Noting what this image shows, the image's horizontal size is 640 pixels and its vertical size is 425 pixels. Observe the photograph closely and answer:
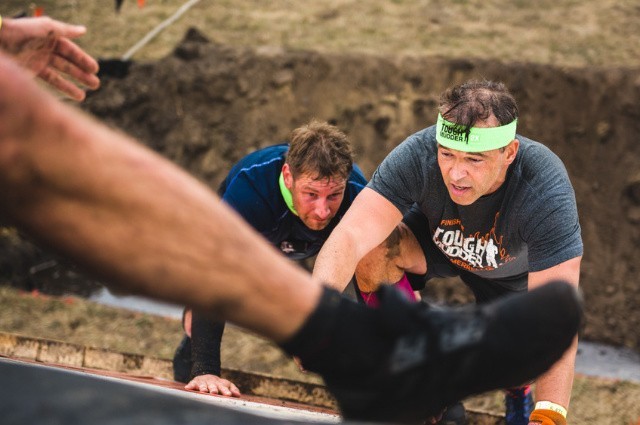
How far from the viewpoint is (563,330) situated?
5.66 feet

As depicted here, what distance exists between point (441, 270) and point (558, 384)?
1.18 metres

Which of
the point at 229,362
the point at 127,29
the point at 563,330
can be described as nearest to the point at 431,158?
the point at 563,330

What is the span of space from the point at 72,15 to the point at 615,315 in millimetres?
8676

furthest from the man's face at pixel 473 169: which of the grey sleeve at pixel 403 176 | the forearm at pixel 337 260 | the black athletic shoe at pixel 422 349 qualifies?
the black athletic shoe at pixel 422 349

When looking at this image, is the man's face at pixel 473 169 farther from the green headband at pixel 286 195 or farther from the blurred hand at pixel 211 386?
the blurred hand at pixel 211 386

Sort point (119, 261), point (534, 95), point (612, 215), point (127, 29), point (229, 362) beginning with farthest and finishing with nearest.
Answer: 1. point (127, 29)
2. point (534, 95)
3. point (612, 215)
4. point (229, 362)
5. point (119, 261)

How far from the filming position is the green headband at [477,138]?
337 cm

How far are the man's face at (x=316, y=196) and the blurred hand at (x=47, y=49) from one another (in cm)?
141

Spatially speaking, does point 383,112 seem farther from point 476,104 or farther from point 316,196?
point 476,104

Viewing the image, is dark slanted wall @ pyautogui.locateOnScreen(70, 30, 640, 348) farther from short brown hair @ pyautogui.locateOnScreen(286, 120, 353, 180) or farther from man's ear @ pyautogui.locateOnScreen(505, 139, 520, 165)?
man's ear @ pyautogui.locateOnScreen(505, 139, 520, 165)

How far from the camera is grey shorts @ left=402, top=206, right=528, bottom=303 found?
3.94 meters

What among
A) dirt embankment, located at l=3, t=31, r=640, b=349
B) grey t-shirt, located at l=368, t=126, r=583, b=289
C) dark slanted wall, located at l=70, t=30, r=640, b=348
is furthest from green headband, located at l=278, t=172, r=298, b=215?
dark slanted wall, located at l=70, t=30, r=640, b=348

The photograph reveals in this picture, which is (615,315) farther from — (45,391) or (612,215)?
(45,391)

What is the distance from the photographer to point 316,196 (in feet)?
13.1
